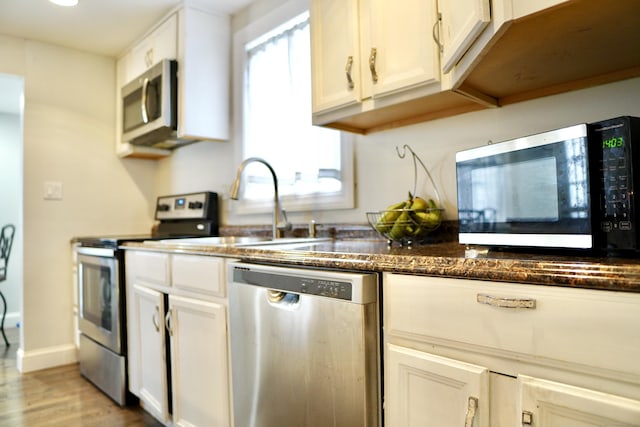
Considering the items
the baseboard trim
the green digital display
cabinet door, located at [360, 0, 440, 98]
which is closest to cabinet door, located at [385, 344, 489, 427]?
the green digital display

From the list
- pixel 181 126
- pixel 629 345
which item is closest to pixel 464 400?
pixel 629 345

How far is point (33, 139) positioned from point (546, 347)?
3391 mm

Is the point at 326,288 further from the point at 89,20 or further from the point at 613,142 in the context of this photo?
the point at 89,20

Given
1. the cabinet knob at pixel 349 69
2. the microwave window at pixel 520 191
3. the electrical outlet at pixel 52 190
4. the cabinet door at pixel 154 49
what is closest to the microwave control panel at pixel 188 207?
the electrical outlet at pixel 52 190

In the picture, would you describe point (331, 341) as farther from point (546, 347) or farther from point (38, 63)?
point (38, 63)

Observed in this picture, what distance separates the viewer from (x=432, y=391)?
0.92 meters

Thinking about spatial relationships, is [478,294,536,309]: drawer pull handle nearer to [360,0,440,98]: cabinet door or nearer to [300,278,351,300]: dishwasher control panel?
[300,278,351,300]: dishwasher control panel

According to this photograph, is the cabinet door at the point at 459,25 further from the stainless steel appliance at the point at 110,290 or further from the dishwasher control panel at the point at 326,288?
the stainless steel appliance at the point at 110,290

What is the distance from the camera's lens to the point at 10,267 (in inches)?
169

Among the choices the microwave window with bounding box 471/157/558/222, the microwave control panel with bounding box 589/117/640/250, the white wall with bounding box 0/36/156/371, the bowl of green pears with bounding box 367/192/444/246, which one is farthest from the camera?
the white wall with bounding box 0/36/156/371

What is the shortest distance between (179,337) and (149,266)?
16.6 inches

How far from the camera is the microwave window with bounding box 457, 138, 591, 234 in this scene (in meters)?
0.86

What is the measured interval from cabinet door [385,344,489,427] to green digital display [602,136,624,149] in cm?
51

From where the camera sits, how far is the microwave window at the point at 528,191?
86cm
